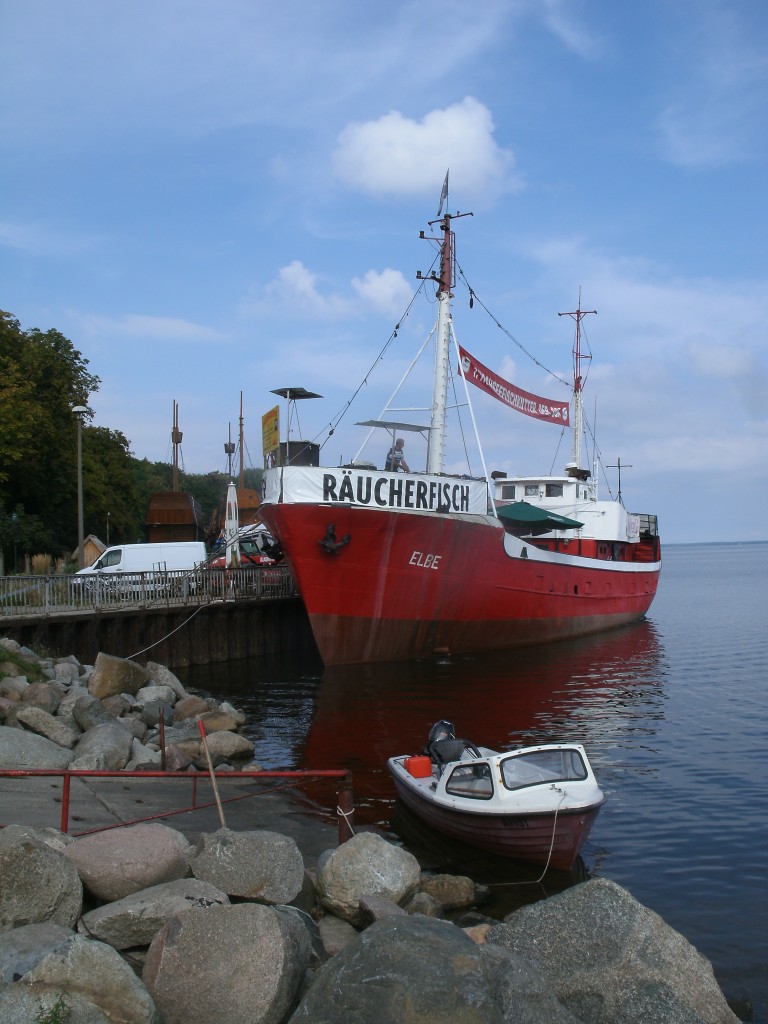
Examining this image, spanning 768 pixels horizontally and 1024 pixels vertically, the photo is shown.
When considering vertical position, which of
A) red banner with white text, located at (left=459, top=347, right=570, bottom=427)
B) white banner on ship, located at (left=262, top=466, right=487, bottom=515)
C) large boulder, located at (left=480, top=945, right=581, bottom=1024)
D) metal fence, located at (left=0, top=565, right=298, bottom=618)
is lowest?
large boulder, located at (left=480, top=945, right=581, bottom=1024)

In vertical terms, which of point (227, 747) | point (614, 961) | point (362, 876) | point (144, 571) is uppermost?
point (144, 571)

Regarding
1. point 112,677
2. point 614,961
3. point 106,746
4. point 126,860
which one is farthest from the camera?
point 112,677

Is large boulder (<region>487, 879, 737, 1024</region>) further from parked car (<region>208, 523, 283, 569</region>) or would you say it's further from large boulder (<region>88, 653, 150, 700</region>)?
parked car (<region>208, 523, 283, 569</region>)

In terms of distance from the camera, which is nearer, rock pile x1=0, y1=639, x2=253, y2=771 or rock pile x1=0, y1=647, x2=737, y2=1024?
rock pile x1=0, y1=647, x2=737, y2=1024

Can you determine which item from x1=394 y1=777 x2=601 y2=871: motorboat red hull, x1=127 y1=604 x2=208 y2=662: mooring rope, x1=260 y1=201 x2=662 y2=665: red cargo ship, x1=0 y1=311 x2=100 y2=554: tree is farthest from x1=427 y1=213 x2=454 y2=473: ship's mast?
x1=0 y1=311 x2=100 y2=554: tree

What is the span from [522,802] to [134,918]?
4.88 metres

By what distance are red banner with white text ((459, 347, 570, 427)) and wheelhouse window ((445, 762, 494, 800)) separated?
665 inches

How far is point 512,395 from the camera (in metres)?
27.5

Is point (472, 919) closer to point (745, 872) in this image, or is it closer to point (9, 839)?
point (745, 872)

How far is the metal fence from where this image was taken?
75.6 feet

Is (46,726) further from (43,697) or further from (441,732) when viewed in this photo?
Result: (441,732)

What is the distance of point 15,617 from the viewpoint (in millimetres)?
21531

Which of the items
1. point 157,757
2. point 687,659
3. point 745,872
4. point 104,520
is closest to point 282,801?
point 157,757

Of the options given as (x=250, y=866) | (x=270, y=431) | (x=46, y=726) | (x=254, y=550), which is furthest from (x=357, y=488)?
(x=250, y=866)
